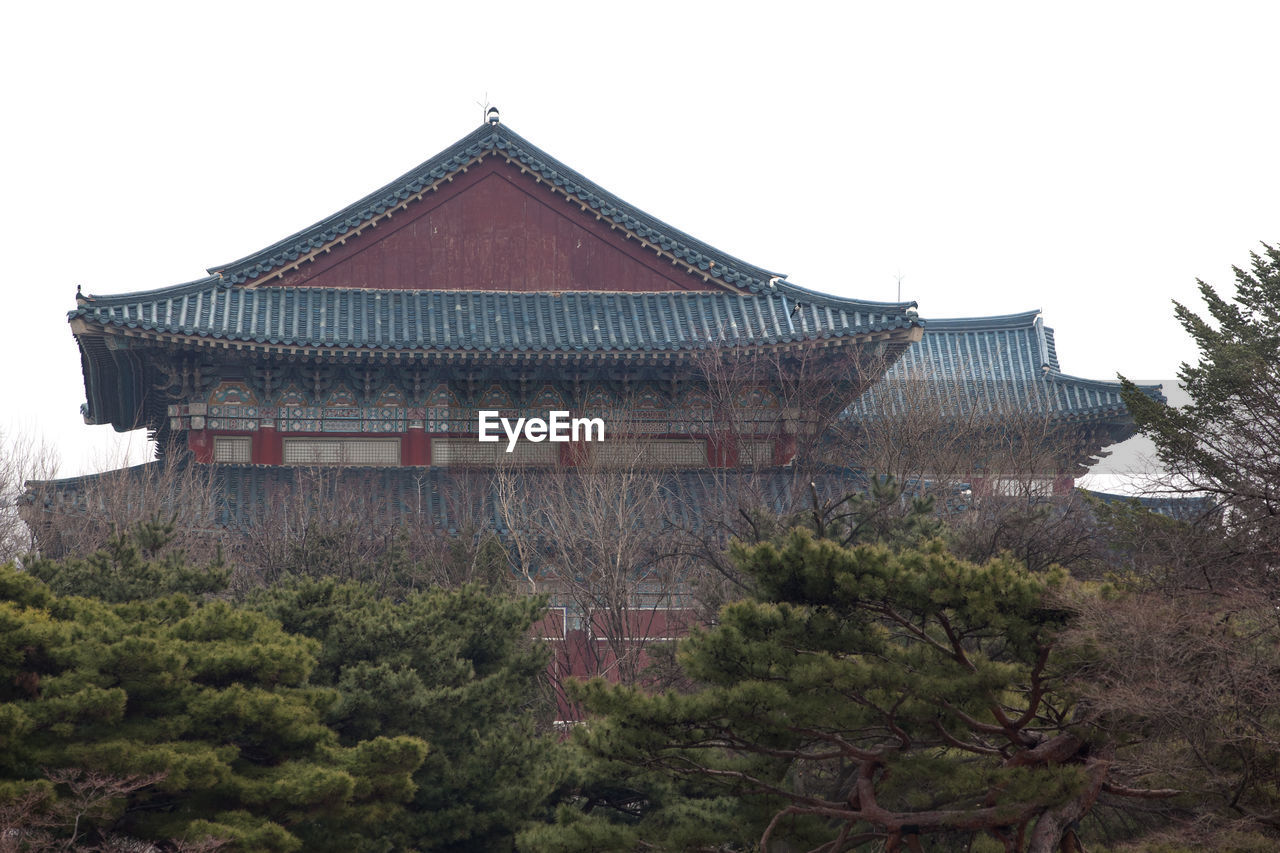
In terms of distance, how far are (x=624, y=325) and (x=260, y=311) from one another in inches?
232

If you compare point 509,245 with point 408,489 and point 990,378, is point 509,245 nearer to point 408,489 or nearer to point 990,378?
point 408,489

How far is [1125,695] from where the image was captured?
28.1ft

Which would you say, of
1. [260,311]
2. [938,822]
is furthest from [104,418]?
[938,822]

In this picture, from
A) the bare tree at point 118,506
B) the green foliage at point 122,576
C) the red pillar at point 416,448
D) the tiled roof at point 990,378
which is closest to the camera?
the green foliage at point 122,576

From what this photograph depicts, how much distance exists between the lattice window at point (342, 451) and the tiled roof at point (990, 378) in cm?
819

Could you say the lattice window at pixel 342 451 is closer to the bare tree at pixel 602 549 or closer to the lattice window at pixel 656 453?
the bare tree at pixel 602 549

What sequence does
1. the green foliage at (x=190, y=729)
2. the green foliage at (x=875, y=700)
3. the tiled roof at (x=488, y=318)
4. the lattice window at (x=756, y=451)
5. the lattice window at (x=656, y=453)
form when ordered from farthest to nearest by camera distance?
the lattice window at (x=756, y=451) → the lattice window at (x=656, y=453) → the tiled roof at (x=488, y=318) → the green foliage at (x=190, y=729) → the green foliage at (x=875, y=700)

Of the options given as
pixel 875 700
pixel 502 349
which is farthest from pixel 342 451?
pixel 875 700

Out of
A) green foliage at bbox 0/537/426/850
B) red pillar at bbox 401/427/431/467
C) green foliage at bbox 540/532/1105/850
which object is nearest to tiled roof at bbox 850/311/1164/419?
red pillar at bbox 401/427/431/467

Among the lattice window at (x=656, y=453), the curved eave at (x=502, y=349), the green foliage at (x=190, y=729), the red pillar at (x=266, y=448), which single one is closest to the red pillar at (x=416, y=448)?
the curved eave at (x=502, y=349)

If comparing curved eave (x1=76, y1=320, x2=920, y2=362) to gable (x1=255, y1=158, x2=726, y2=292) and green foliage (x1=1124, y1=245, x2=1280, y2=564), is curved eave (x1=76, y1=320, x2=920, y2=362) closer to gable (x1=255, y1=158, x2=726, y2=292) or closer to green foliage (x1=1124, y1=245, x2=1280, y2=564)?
gable (x1=255, y1=158, x2=726, y2=292)

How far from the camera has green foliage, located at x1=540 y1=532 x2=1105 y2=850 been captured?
9234 mm

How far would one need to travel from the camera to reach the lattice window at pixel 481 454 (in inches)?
862

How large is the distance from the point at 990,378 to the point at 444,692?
1937 centimetres
